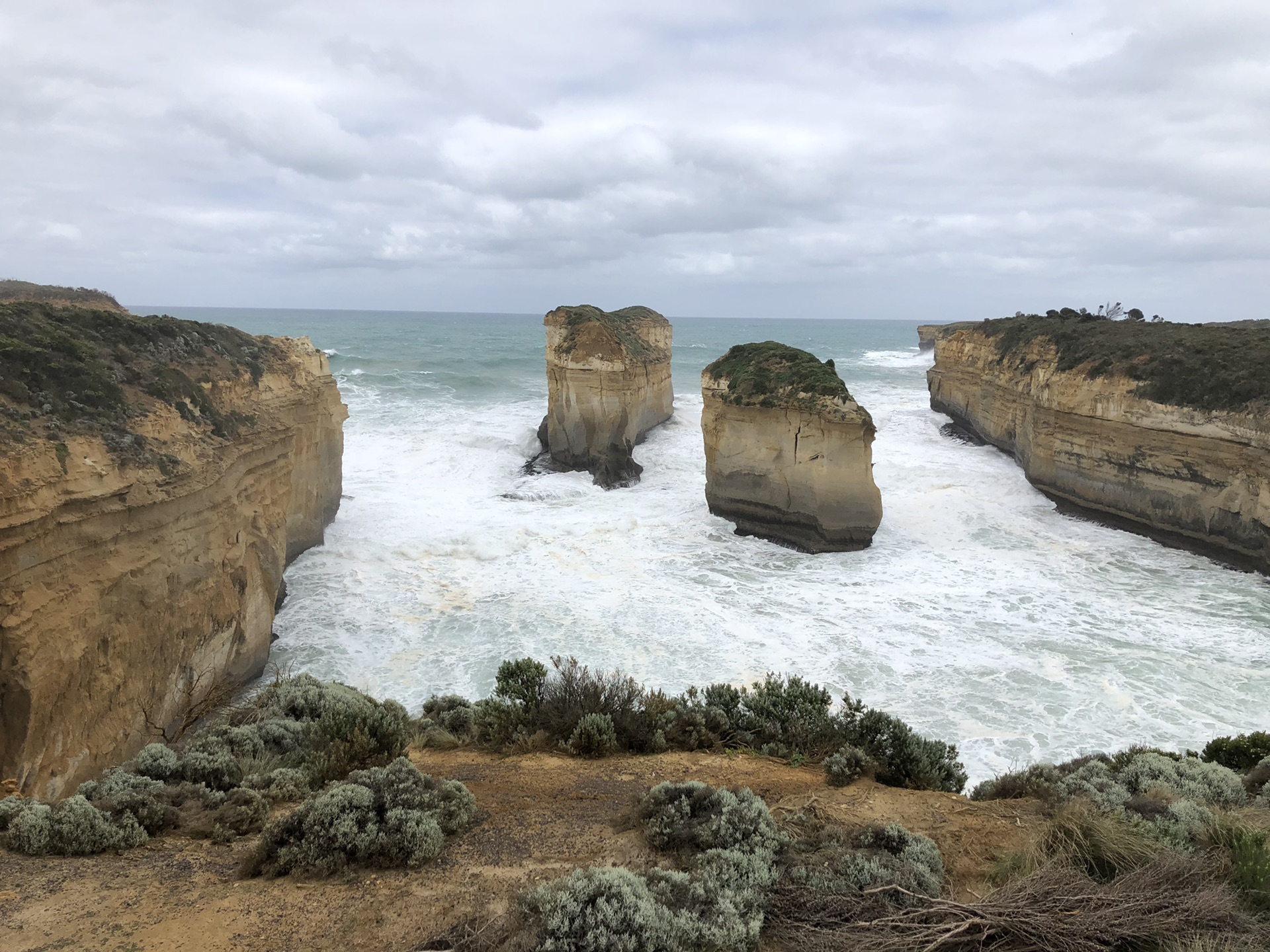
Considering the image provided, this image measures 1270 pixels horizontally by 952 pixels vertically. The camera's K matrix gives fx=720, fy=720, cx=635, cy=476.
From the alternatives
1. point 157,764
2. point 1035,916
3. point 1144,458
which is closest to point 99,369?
point 157,764

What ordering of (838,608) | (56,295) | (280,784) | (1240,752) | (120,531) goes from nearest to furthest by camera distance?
(280,784), (1240,752), (120,531), (838,608), (56,295)

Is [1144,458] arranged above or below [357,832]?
above

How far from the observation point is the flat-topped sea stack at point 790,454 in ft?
51.5

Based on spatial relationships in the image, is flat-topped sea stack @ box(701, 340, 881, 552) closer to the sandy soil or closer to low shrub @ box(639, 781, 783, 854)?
the sandy soil

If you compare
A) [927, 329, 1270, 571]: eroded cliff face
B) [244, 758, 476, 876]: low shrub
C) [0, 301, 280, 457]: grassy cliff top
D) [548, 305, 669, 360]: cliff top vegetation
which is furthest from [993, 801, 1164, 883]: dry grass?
[548, 305, 669, 360]: cliff top vegetation

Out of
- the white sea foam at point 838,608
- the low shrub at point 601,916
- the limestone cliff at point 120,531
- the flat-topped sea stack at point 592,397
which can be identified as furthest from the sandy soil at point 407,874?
the flat-topped sea stack at point 592,397

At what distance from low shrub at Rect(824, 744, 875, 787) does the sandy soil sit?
103 mm

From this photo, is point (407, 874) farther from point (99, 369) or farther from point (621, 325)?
point (621, 325)

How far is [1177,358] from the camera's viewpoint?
1675 centimetres

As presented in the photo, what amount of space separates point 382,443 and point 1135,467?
902 inches

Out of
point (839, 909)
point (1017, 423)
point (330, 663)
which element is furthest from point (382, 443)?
point (839, 909)

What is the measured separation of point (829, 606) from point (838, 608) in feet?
0.59

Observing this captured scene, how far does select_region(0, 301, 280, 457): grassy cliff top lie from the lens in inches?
300

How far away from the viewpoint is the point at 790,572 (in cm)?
1467
